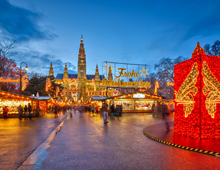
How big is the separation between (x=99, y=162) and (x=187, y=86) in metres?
6.38

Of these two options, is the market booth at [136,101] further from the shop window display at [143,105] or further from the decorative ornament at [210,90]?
the decorative ornament at [210,90]

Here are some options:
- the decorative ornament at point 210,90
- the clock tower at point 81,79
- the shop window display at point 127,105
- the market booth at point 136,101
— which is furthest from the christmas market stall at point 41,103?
the clock tower at point 81,79

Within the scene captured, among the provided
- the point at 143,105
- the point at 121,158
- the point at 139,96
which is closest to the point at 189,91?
the point at 121,158

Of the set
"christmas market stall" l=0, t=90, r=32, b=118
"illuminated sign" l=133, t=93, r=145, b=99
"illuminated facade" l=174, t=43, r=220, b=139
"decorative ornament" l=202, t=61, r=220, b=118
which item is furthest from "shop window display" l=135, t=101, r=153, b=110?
"decorative ornament" l=202, t=61, r=220, b=118

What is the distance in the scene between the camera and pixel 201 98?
8.51 meters

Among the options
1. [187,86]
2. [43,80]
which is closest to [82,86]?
[43,80]

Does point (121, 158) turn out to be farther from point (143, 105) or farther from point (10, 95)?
point (143, 105)

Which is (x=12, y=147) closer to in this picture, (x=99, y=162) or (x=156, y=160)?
(x=99, y=162)

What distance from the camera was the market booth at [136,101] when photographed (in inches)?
1214

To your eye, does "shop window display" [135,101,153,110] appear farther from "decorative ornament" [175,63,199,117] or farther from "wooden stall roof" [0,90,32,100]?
"decorative ornament" [175,63,199,117]

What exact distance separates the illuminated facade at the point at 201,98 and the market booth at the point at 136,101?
21270 mm

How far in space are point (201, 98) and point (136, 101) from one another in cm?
2342

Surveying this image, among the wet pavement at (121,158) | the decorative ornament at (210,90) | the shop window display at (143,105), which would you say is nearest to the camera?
the wet pavement at (121,158)

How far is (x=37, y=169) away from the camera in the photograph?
4785 mm
